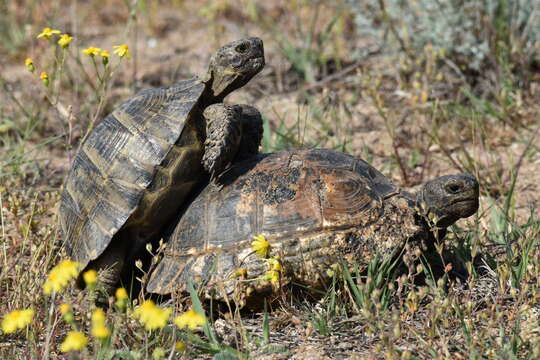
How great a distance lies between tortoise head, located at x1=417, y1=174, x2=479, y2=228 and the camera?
11.0ft

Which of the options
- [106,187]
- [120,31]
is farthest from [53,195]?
[120,31]

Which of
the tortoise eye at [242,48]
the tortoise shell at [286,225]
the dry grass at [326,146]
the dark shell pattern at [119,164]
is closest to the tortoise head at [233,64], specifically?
the tortoise eye at [242,48]

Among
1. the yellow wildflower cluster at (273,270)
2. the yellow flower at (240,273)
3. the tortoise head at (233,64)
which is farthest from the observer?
the tortoise head at (233,64)

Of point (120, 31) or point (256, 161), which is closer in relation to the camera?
point (256, 161)

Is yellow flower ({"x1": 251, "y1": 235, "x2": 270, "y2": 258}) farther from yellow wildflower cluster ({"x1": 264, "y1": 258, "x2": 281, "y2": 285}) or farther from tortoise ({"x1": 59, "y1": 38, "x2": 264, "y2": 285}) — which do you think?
tortoise ({"x1": 59, "y1": 38, "x2": 264, "y2": 285})

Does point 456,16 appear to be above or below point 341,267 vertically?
above

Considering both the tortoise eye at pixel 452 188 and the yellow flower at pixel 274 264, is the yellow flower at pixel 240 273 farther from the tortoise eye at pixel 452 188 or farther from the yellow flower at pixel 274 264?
the tortoise eye at pixel 452 188

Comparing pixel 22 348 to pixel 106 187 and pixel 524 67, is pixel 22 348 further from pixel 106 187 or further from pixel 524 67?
pixel 524 67

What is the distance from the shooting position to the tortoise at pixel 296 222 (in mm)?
3262

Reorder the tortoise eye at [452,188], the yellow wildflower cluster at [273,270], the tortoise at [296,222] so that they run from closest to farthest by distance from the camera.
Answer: the yellow wildflower cluster at [273,270]
the tortoise at [296,222]
the tortoise eye at [452,188]

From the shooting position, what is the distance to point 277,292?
325 cm

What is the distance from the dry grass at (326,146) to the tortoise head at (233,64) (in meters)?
0.89

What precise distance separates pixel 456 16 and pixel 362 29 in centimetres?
103

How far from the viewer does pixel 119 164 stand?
11.5 ft
